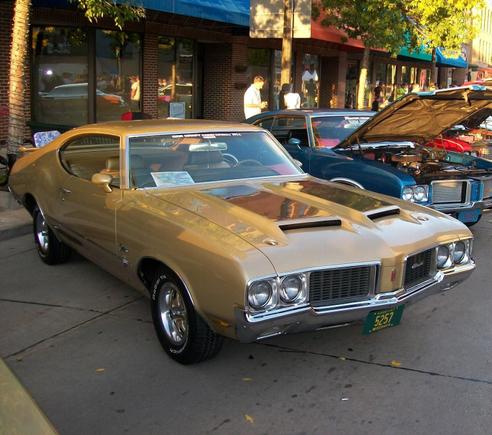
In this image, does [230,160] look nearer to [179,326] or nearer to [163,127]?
[163,127]

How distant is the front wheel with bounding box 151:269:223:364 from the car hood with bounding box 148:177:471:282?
0.50 metres

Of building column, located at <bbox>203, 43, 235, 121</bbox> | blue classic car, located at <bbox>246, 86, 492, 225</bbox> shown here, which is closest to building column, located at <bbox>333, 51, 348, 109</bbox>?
building column, located at <bbox>203, 43, 235, 121</bbox>

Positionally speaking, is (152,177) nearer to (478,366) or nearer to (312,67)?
(478,366)

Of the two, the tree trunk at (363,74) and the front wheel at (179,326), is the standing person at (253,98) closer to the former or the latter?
the tree trunk at (363,74)

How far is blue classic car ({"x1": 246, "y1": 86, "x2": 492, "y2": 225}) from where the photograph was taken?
6398 millimetres

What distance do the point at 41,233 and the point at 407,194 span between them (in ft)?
12.4

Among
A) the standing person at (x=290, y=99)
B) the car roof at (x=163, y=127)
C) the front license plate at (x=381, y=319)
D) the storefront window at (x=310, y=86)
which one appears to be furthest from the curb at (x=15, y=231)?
the storefront window at (x=310, y=86)

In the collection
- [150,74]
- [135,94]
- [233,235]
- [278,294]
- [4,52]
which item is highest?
[4,52]

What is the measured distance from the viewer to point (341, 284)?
11.1 ft

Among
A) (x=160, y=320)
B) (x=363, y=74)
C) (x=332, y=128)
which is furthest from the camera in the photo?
(x=363, y=74)

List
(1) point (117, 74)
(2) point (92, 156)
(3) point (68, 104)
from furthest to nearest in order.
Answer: (1) point (117, 74), (3) point (68, 104), (2) point (92, 156)

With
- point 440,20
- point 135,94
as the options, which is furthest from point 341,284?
point 440,20

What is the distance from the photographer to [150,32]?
14.7m

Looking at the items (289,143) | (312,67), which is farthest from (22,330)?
(312,67)
